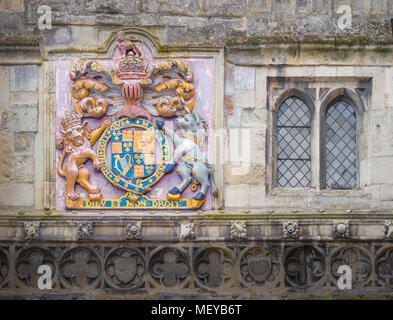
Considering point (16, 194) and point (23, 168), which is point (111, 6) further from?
point (16, 194)

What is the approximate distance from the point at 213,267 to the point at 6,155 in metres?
3.33

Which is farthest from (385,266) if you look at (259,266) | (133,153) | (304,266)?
(133,153)

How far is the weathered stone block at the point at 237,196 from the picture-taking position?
56.5 feet

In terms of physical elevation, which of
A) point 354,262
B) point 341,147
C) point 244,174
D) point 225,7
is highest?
point 225,7

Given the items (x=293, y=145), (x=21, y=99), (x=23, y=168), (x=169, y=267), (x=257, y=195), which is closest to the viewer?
(x=169, y=267)

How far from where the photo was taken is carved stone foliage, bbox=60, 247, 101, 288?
56.2 ft

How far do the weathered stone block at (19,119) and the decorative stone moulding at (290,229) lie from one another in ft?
12.5

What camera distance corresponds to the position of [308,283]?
17.1m

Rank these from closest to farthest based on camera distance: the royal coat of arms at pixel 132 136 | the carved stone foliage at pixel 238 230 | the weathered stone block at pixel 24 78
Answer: the carved stone foliage at pixel 238 230, the royal coat of arms at pixel 132 136, the weathered stone block at pixel 24 78

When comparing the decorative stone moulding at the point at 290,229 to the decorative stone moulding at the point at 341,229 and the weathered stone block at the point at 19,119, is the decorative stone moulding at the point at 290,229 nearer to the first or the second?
the decorative stone moulding at the point at 341,229

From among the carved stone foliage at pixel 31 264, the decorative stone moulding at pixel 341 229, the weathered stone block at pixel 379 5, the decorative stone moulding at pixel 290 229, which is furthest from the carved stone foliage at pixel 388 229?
the carved stone foliage at pixel 31 264

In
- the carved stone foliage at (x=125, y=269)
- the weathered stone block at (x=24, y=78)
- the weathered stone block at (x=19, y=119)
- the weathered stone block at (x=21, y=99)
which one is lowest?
the carved stone foliage at (x=125, y=269)

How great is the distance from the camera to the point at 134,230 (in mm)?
17062

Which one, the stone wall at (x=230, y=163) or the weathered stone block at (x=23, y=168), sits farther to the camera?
the weathered stone block at (x=23, y=168)
